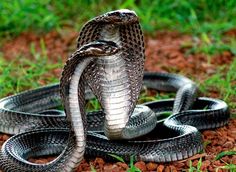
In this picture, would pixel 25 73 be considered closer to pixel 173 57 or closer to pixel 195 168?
pixel 173 57

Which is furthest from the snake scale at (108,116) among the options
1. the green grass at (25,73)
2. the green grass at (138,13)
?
the green grass at (138,13)

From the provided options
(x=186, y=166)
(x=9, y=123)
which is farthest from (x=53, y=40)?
(x=186, y=166)

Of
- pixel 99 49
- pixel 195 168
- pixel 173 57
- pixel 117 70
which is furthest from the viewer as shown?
pixel 173 57

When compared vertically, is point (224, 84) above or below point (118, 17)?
below

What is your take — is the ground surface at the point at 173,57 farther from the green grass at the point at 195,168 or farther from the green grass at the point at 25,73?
the green grass at the point at 195,168

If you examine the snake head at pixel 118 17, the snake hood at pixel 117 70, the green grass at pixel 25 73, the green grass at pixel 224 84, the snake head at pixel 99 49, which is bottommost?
the green grass at pixel 25 73

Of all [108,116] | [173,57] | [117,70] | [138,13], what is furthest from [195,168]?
[138,13]

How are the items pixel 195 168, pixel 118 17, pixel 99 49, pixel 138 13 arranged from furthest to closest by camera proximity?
pixel 138 13 → pixel 195 168 → pixel 118 17 → pixel 99 49

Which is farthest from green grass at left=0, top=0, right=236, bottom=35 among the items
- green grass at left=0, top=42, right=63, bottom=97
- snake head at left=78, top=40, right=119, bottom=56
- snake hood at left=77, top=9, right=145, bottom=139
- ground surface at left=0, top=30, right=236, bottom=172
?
snake head at left=78, top=40, right=119, bottom=56
